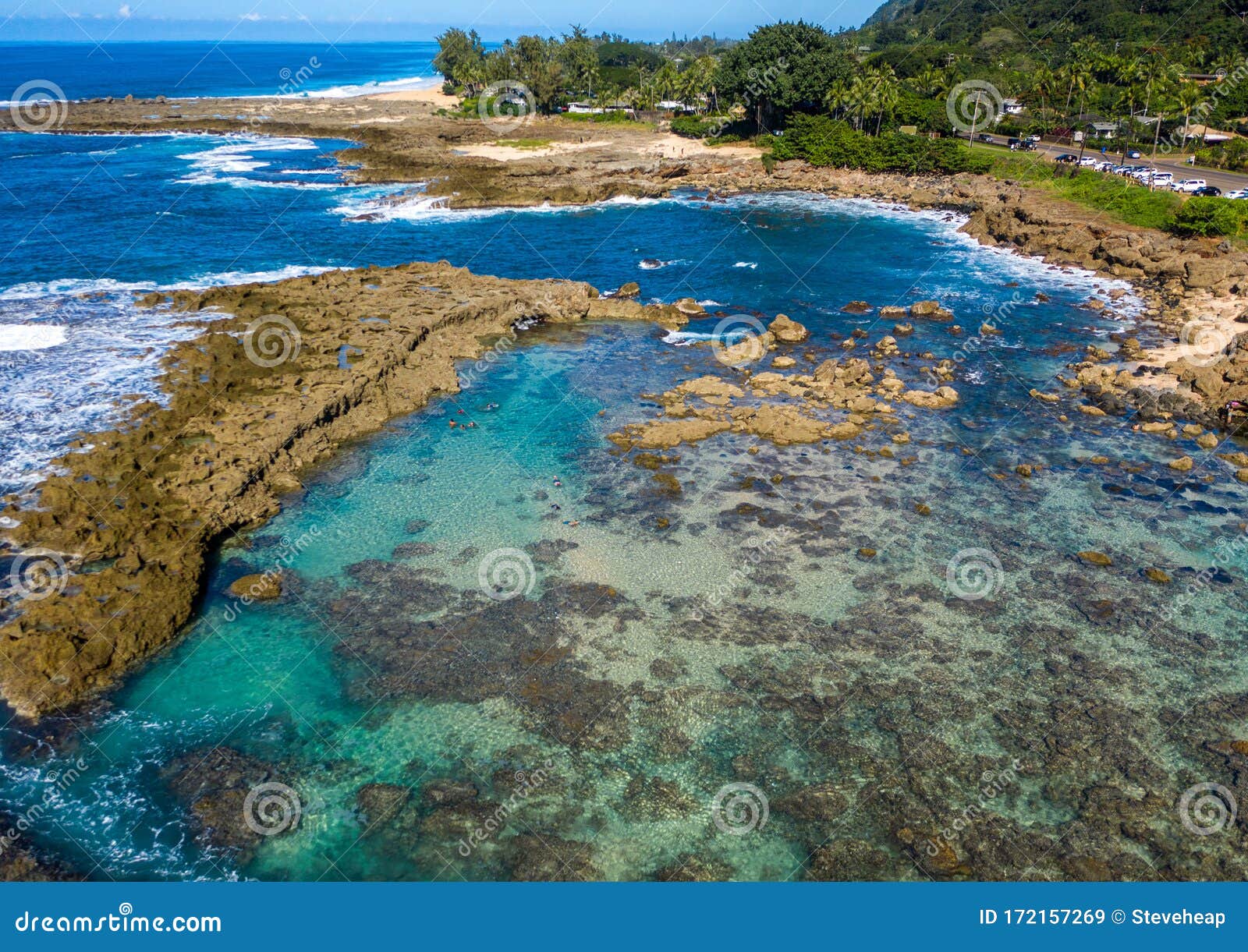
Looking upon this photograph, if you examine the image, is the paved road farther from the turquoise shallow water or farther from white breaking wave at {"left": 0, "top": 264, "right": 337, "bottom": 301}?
white breaking wave at {"left": 0, "top": 264, "right": 337, "bottom": 301}

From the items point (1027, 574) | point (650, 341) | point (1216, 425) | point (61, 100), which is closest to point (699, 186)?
point (650, 341)

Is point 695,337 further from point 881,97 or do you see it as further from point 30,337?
point 881,97

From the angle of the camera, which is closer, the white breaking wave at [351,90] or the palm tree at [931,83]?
the palm tree at [931,83]

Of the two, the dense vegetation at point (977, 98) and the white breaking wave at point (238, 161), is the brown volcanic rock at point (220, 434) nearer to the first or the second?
the white breaking wave at point (238, 161)

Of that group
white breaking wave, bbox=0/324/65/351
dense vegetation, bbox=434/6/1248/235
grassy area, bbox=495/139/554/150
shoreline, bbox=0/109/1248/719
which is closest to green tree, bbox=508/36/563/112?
dense vegetation, bbox=434/6/1248/235

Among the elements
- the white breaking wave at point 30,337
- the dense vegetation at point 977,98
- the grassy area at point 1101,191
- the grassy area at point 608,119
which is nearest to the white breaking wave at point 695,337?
the white breaking wave at point 30,337

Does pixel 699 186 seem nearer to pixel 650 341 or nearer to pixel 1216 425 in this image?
pixel 650 341
